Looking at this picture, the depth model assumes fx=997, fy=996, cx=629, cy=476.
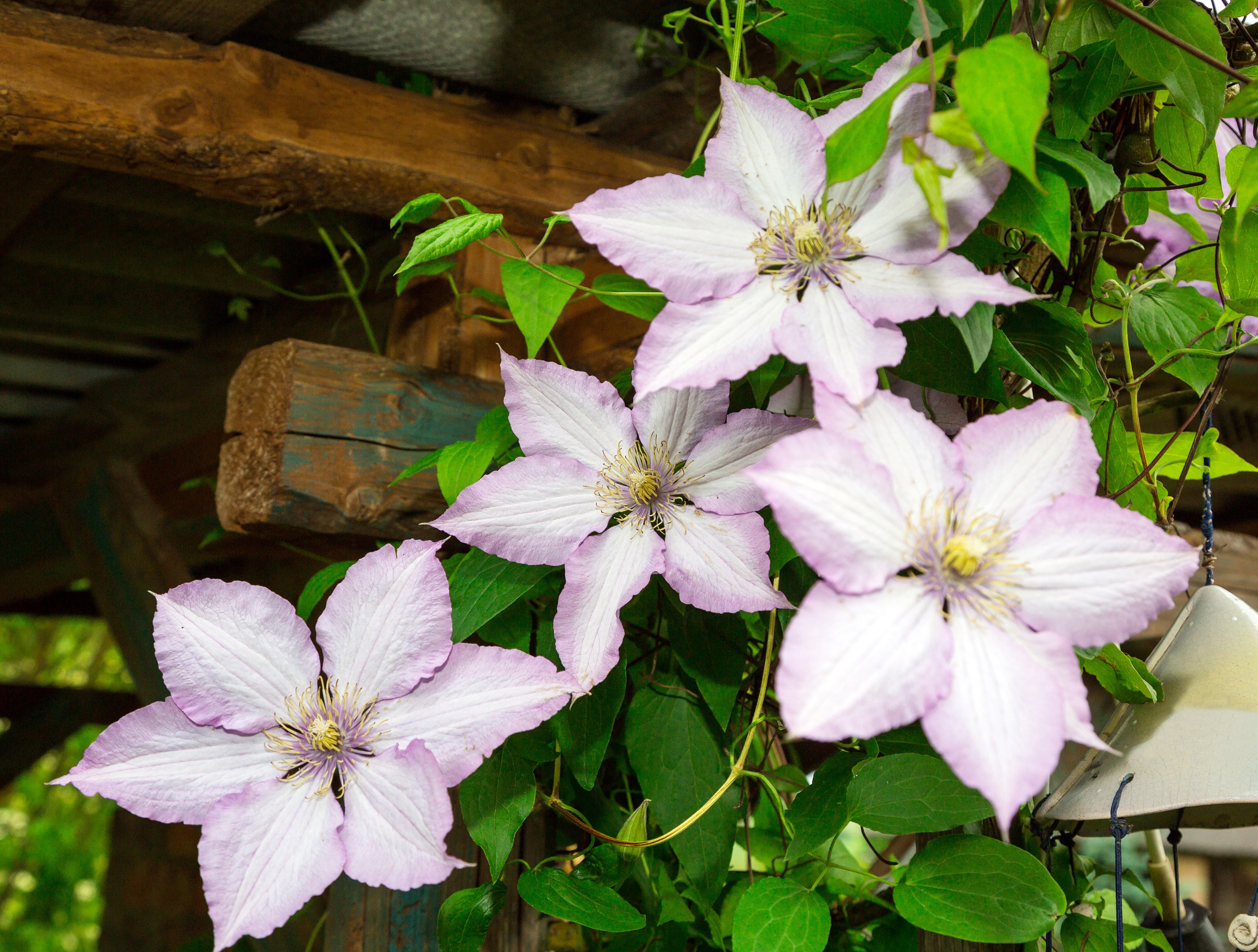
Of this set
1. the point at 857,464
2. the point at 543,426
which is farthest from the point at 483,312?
the point at 857,464

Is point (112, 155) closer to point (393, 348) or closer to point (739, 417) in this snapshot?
point (393, 348)

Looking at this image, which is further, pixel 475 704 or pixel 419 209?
pixel 419 209

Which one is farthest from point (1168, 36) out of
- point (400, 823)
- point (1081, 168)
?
point (400, 823)

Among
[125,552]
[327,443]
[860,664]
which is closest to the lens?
[860,664]

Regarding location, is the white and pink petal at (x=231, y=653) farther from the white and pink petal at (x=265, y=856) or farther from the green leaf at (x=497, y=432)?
the green leaf at (x=497, y=432)

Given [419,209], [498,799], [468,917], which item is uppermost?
[419,209]

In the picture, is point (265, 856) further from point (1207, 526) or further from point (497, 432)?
point (1207, 526)

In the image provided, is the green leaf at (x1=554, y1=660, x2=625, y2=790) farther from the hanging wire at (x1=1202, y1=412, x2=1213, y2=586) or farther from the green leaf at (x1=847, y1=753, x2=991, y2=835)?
the hanging wire at (x1=1202, y1=412, x2=1213, y2=586)
